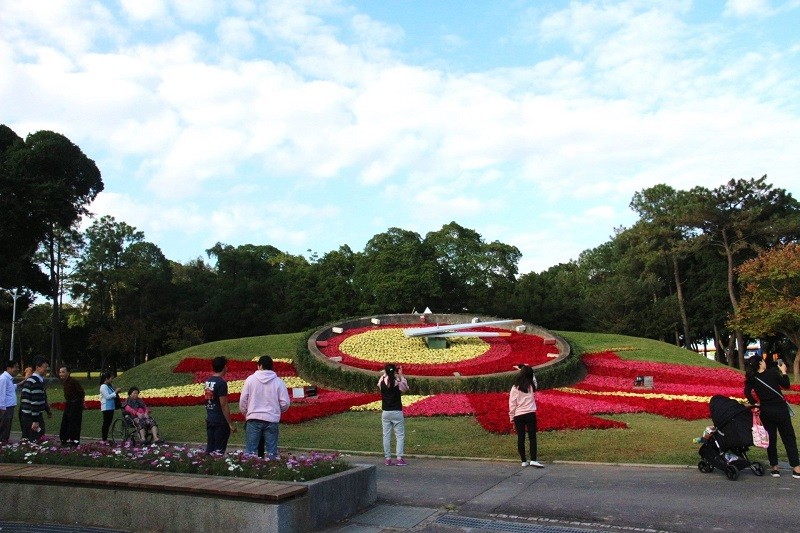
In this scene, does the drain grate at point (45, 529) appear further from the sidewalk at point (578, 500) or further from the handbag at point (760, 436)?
the handbag at point (760, 436)

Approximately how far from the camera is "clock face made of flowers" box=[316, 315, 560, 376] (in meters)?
22.1

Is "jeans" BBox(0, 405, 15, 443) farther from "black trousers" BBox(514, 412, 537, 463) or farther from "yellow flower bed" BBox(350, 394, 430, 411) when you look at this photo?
"black trousers" BBox(514, 412, 537, 463)

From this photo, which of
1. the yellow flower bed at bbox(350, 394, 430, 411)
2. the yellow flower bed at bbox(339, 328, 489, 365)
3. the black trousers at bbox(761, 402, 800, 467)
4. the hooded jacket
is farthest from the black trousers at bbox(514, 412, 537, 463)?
the yellow flower bed at bbox(339, 328, 489, 365)

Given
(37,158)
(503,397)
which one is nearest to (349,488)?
(503,397)

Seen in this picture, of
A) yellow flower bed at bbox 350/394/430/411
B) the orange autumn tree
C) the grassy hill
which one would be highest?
the orange autumn tree

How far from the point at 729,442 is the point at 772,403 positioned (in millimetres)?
895

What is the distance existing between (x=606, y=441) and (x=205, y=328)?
1736 inches

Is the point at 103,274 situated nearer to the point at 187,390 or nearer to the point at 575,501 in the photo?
the point at 187,390

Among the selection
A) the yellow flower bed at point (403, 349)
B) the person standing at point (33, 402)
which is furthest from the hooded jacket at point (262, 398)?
the yellow flower bed at point (403, 349)

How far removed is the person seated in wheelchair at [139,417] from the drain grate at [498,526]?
24.8ft

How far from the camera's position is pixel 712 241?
46.2 meters

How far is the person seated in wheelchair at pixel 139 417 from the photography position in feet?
41.2

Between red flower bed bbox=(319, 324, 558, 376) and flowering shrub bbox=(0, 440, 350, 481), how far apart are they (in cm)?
1368

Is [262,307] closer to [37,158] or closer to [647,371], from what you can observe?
[37,158]
